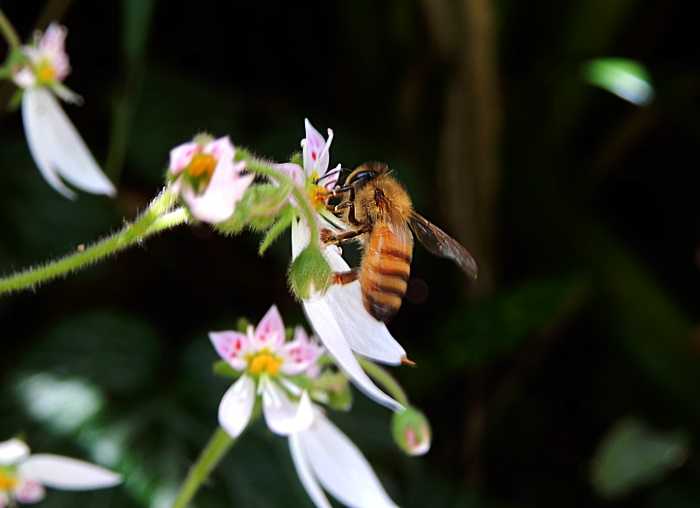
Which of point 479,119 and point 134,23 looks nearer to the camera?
point 134,23

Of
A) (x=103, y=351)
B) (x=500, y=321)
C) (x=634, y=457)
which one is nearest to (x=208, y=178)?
(x=103, y=351)

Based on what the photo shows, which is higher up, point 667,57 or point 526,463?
point 667,57

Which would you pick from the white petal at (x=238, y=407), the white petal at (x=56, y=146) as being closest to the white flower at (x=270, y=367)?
the white petal at (x=238, y=407)

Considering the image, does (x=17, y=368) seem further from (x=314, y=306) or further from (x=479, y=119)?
(x=479, y=119)

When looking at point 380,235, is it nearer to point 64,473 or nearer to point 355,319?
point 355,319

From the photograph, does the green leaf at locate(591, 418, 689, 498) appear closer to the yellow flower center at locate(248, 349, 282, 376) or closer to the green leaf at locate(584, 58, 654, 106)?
the green leaf at locate(584, 58, 654, 106)

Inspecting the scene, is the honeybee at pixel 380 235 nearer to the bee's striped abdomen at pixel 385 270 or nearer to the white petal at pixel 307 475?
the bee's striped abdomen at pixel 385 270

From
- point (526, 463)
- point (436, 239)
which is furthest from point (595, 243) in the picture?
point (436, 239)
